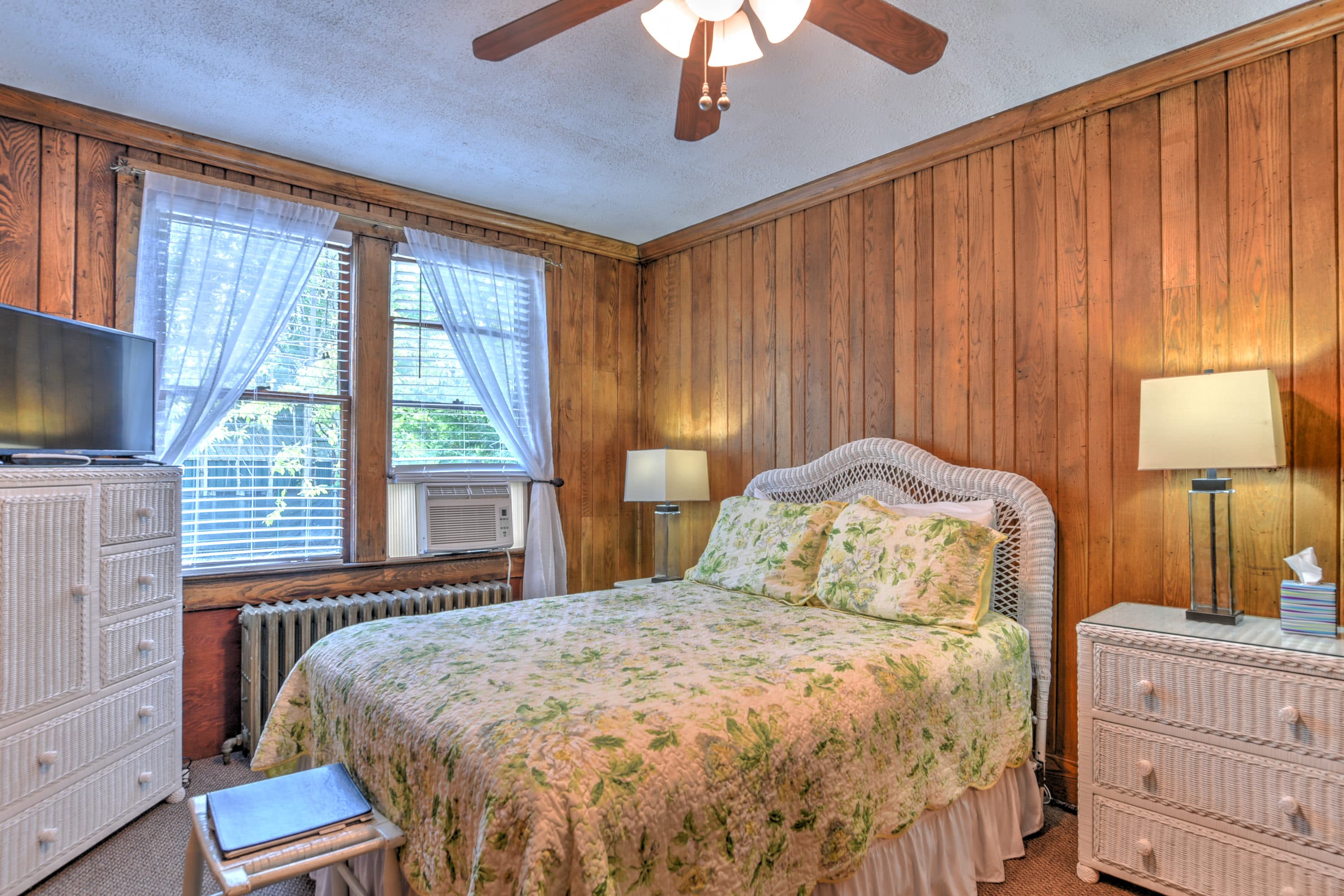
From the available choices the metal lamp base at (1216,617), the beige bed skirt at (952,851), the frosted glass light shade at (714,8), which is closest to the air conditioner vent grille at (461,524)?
the beige bed skirt at (952,851)

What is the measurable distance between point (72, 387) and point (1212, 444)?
363 centimetres

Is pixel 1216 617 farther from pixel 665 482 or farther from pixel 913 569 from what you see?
pixel 665 482

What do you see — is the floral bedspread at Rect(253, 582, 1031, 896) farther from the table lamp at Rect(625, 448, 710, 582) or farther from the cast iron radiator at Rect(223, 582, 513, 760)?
the table lamp at Rect(625, 448, 710, 582)

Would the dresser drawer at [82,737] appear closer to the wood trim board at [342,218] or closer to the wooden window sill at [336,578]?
the wooden window sill at [336,578]

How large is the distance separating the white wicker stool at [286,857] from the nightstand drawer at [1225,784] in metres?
1.97

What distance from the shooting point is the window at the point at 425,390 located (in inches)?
148

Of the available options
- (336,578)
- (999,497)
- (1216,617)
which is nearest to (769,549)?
(999,497)

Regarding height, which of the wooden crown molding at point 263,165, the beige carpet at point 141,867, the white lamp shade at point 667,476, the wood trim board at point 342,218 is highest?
the wooden crown molding at point 263,165

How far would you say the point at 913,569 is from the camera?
97.0 inches

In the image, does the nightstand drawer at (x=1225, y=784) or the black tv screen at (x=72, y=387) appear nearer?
the nightstand drawer at (x=1225, y=784)

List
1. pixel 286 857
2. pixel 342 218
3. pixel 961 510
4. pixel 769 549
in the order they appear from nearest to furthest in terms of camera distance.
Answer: pixel 286 857 < pixel 961 510 < pixel 769 549 < pixel 342 218

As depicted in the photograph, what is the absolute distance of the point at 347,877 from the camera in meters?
1.78

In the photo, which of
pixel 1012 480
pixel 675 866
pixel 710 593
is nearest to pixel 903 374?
pixel 1012 480

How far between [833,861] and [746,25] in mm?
1980
